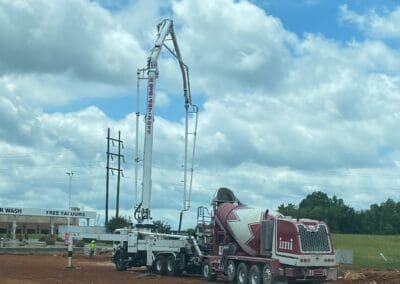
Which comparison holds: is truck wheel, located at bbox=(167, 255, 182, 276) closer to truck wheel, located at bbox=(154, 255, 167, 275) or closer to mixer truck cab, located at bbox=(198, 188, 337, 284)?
truck wheel, located at bbox=(154, 255, 167, 275)

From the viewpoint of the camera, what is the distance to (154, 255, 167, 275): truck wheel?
113 ft

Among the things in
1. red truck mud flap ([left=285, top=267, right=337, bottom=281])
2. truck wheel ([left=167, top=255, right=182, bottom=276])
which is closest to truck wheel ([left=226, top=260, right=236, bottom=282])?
red truck mud flap ([left=285, top=267, right=337, bottom=281])

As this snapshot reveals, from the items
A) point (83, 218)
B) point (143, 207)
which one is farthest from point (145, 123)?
point (83, 218)

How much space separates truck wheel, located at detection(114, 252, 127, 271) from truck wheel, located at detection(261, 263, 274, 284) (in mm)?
11712

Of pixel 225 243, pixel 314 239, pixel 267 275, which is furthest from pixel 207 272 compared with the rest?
pixel 314 239

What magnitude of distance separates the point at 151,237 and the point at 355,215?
10585 centimetres

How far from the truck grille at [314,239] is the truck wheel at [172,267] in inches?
368

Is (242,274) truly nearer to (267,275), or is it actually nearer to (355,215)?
(267,275)

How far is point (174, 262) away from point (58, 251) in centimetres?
3243

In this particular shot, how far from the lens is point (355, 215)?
135 metres

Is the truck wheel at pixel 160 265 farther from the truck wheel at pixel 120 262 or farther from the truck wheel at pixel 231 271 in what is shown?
the truck wheel at pixel 231 271

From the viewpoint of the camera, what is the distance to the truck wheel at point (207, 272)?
101 ft

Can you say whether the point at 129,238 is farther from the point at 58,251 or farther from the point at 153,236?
the point at 58,251

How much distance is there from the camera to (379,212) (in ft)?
470
